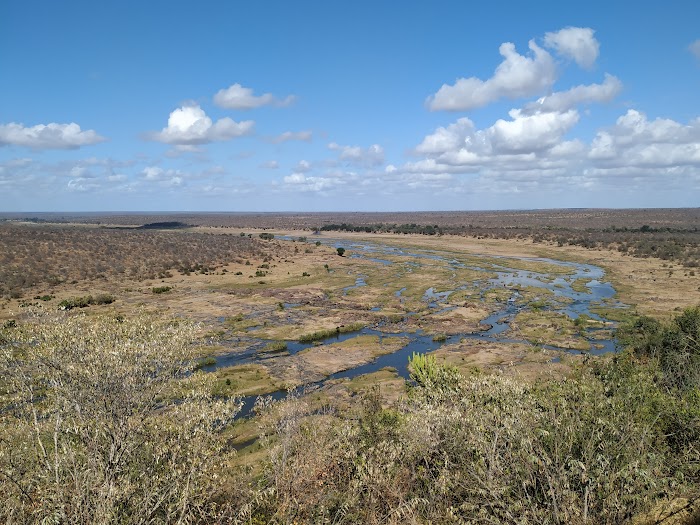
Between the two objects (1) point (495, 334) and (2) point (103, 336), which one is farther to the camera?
(1) point (495, 334)

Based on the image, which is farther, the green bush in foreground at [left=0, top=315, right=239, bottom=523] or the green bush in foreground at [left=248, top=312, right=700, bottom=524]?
the green bush in foreground at [left=248, top=312, right=700, bottom=524]

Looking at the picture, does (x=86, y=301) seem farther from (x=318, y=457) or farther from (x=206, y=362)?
(x=318, y=457)

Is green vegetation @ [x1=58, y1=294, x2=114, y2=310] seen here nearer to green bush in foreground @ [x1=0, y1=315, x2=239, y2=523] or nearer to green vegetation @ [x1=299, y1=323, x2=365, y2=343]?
green vegetation @ [x1=299, y1=323, x2=365, y2=343]

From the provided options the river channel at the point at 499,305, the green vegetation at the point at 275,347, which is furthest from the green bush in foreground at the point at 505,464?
the green vegetation at the point at 275,347

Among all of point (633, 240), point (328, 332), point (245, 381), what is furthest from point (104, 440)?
point (633, 240)

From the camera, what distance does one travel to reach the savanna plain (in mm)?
13664

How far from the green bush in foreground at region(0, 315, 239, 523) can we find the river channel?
18.7m

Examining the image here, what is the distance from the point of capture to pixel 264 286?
79.2 m

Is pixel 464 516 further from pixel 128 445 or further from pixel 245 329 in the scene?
pixel 245 329

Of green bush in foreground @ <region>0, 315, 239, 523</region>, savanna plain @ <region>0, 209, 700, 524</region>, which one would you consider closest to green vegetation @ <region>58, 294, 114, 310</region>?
savanna plain @ <region>0, 209, 700, 524</region>

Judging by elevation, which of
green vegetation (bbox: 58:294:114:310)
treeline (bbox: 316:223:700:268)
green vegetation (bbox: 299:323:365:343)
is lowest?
green vegetation (bbox: 299:323:365:343)

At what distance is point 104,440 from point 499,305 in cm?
6051

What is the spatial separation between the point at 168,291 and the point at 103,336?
5745 centimetres

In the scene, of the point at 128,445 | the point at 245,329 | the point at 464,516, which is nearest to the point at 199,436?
the point at 128,445
